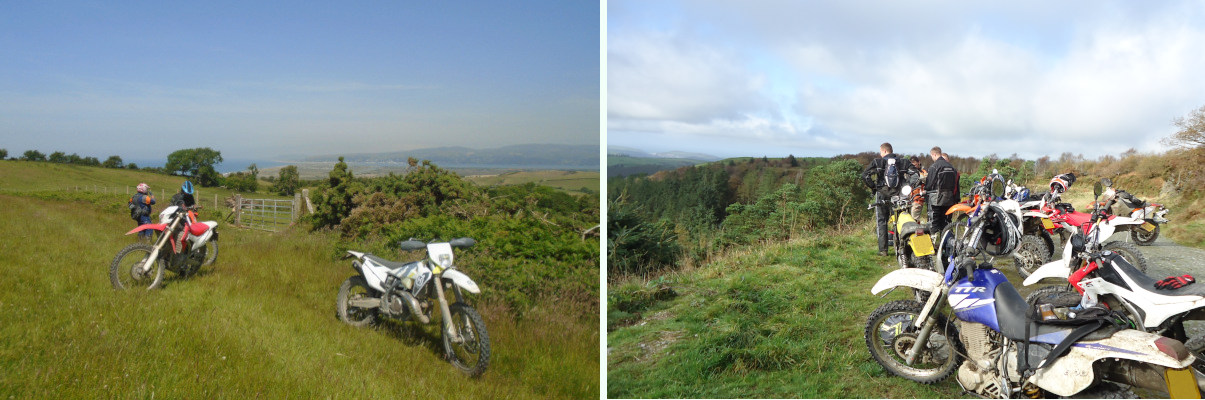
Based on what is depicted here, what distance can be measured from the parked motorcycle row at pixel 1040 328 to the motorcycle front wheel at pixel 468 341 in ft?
8.46

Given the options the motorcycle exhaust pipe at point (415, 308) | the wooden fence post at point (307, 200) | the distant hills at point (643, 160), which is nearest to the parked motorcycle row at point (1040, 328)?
the distant hills at point (643, 160)

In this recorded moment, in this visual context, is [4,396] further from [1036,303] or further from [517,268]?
[1036,303]

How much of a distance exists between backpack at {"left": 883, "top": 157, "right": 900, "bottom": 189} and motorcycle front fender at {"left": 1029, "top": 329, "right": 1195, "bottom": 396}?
3576mm

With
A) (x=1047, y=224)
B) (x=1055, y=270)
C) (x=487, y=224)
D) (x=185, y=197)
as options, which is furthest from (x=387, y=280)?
(x=1047, y=224)

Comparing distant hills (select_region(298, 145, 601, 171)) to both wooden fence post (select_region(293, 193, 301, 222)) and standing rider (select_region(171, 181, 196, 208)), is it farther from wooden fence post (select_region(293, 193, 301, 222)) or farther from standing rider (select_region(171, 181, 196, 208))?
standing rider (select_region(171, 181, 196, 208))

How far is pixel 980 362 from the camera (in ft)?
9.64

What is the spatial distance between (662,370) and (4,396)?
3.77 metres

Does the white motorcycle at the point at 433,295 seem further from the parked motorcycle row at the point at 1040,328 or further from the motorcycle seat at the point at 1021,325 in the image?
the motorcycle seat at the point at 1021,325

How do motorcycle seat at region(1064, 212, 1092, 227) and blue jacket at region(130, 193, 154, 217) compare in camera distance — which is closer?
motorcycle seat at region(1064, 212, 1092, 227)

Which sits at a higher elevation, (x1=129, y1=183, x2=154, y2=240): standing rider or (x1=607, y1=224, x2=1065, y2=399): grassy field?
(x1=129, y1=183, x2=154, y2=240): standing rider

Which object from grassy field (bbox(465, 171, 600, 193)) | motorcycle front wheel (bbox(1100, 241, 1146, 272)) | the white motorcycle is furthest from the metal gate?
motorcycle front wheel (bbox(1100, 241, 1146, 272))

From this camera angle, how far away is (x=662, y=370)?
3734mm

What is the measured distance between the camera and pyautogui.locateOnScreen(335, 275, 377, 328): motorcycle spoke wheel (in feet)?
16.5

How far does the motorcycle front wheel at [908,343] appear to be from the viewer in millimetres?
3193
